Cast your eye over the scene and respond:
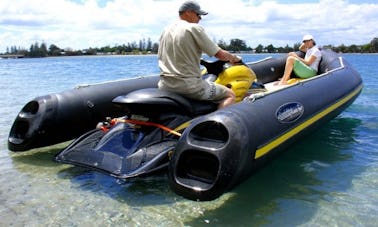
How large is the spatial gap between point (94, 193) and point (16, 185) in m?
0.84

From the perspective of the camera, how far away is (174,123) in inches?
161

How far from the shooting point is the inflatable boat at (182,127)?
3.33 m

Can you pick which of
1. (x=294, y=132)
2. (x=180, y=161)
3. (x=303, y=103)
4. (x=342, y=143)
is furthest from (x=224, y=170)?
(x=342, y=143)

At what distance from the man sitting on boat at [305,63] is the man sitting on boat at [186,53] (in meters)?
2.93

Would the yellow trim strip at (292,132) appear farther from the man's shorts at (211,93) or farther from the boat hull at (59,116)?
the boat hull at (59,116)

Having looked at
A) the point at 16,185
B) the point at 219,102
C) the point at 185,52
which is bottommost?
the point at 16,185

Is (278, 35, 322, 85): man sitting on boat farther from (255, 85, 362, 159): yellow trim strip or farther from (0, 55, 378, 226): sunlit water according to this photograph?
(0, 55, 378, 226): sunlit water

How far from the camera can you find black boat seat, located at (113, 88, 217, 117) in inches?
155

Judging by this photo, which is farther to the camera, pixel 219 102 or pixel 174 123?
pixel 219 102

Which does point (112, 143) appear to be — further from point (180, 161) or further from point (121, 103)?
point (180, 161)

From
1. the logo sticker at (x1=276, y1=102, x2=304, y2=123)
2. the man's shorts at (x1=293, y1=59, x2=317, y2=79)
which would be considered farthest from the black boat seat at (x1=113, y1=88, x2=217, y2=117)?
the man's shorts at (x1=293, y1=59, x2=317, y2=79)


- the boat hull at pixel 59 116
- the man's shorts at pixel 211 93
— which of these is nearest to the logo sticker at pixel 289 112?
the man's shorts at pixel 211 93

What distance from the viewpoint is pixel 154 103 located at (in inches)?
155

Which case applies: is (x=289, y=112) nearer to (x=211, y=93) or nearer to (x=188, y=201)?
(x=211, y=93)
